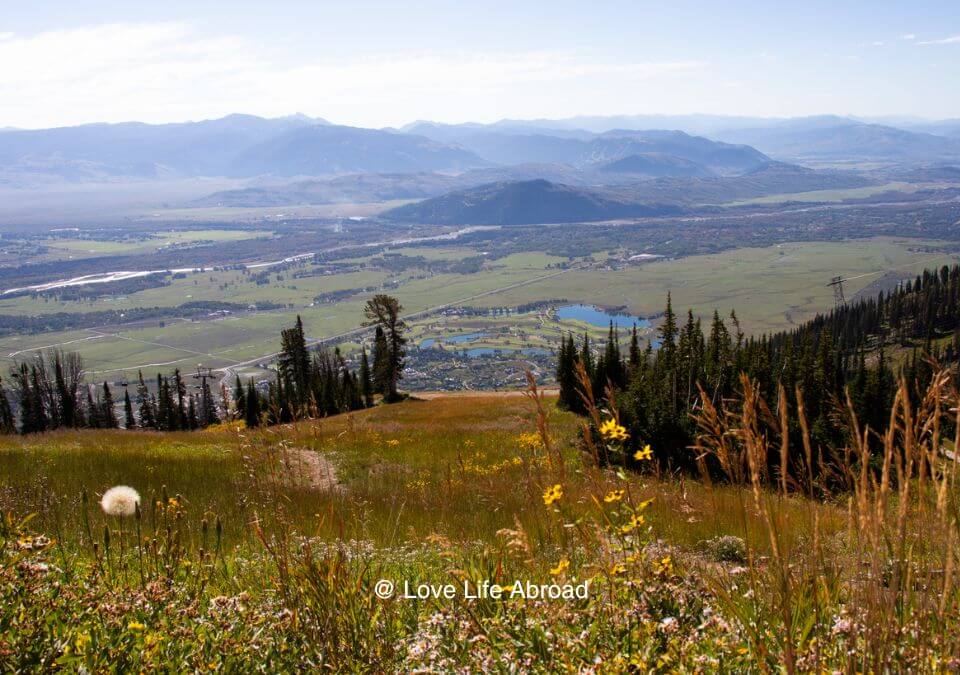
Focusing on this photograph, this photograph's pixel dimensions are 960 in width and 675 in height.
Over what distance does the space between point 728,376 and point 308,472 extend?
26.5m

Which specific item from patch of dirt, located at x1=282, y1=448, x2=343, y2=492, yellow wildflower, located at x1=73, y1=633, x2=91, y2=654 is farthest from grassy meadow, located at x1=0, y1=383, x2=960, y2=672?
patch of dirt, located at x1=282, y1=448, x2=343, y2=492

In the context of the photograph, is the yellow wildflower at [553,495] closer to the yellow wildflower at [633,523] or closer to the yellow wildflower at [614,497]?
the yellow wildflower at [614,497]

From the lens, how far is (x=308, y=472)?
44.0ft

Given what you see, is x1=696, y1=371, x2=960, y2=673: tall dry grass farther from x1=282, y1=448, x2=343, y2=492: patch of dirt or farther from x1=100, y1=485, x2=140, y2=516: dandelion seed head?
x1=100, y1=485, x2=140, y2=516: dandelion seed head

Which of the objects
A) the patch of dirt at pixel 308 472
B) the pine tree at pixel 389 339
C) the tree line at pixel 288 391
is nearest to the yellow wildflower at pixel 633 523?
the patch of dirt at pixel 308 472

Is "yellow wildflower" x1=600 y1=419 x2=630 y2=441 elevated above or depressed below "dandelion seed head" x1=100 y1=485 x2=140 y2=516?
above

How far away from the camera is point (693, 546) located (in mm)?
6555

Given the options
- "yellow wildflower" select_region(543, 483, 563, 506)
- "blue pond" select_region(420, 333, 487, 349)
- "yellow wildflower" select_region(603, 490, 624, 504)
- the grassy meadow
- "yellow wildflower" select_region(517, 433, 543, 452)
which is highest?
"yellow wildflower" select_region(543, 483, 563, 506)

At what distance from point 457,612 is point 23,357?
206 m

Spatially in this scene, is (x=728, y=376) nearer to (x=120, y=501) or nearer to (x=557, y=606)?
(x=557, y=606)

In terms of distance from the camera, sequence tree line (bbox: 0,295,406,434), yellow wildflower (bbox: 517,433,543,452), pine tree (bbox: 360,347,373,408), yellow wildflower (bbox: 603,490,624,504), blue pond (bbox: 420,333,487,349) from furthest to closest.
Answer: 1. blue pond (bbox: 420,333,487,349)
2. pine tree (bbox: 360,347,373,408)
3. tree line (bbox: 0,295,406,434)
4. yellow wildflower (bbox: 517,433,543,452)
5. yellow wildflower (bbox: 603,490,624,504)

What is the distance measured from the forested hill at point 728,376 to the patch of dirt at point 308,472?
7.78 ft

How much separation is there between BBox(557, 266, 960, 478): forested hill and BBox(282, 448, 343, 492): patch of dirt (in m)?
2.37

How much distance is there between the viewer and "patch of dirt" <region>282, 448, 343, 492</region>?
517cm
